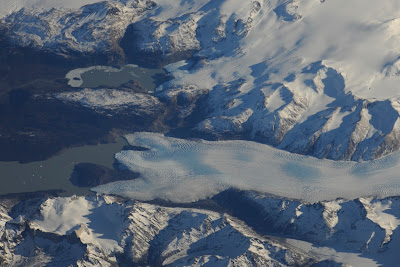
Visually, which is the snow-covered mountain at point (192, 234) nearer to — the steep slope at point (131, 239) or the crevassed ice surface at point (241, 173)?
the steep slope at point (131, 239)

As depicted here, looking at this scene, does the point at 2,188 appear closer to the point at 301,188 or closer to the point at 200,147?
the point at 200,147

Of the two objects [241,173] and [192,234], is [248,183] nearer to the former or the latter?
[241,173]

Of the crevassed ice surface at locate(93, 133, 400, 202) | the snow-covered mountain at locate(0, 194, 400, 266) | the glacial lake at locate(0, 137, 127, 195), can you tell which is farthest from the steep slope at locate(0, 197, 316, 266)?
the glacial lake at locate(0, 137, 127, 195)

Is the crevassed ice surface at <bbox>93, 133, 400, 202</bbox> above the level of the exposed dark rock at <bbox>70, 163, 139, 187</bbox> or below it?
below

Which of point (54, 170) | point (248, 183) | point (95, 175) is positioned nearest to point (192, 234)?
point (248, 183)

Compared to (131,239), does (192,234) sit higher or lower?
lower

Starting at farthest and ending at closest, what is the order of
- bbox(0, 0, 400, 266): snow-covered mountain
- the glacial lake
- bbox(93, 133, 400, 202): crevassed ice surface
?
the glacial lake
bbox(93, 133, 400, 202): crevassed ice surface
bbox(0, 0, 400, 266): snow-covered mountain

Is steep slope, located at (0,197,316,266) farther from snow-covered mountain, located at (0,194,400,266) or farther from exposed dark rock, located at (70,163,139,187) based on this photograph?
exposed dark rock, located at (70,163,139,187)

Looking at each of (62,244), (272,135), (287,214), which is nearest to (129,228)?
(62,244)
